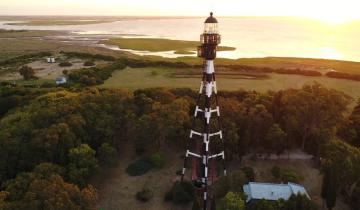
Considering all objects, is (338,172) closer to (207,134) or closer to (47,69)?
(207,134)

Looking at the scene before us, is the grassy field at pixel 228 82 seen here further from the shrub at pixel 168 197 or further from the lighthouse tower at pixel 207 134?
the shrub at pixel 168 197

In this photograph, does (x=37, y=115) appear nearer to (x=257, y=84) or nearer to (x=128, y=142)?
(x=128, y=142)

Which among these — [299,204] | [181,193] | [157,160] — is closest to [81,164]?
[157,160]

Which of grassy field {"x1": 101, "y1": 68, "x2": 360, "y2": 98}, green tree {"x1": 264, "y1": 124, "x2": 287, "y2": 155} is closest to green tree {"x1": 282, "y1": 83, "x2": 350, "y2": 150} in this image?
green tree {"x1": 264, "y1": 124, "x2": 287, "y2": 155}

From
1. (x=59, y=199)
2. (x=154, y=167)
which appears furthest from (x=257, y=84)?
(x=59, y=199)

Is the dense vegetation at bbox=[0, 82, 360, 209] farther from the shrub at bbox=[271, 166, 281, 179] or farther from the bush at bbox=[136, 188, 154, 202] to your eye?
the shrub at bbox=[271, 166, 281, 179]

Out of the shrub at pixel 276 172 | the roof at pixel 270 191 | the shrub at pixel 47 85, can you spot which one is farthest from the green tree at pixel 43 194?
the shrub at pixel 47 85
